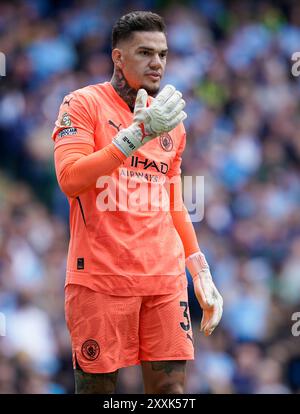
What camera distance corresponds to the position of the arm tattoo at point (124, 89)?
5.43m

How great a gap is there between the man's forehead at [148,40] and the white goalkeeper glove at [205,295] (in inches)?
45.9

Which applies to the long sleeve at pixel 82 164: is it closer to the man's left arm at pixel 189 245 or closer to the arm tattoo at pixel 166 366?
the man's left arm at pixel 189 245

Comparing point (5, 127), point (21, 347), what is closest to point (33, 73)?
point (5, 127)

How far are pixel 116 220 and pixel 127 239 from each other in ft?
0.37

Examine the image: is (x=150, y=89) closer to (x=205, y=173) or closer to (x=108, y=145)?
(x=108, y=145)

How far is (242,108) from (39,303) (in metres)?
4.29

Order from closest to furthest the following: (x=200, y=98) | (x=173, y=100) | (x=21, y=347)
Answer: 1. (x=173, y=100)
2. (x=21, y=347)
3. (x=200, y=98)

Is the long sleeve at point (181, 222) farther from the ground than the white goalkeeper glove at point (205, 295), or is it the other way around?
the long sleeve at point (181, 222)

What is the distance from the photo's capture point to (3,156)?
10586 millimetres

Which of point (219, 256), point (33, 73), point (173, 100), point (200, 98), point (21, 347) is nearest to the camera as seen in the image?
point (173, 100)

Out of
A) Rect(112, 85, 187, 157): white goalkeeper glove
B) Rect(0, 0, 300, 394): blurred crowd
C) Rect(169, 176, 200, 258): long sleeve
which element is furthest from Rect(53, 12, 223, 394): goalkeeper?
Rect(0, 0, 300, 394): blurred crowd

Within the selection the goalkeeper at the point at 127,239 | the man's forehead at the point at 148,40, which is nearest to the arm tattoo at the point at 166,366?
the goalkeeper at the point at 127,239

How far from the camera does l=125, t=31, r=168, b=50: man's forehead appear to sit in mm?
5352

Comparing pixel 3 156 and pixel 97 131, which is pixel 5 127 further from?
pixel 97 131
